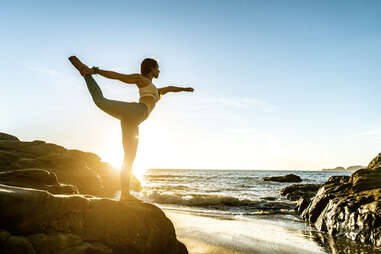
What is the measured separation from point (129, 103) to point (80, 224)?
1.83 meters

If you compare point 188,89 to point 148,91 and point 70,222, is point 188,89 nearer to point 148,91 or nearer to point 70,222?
point 148,91

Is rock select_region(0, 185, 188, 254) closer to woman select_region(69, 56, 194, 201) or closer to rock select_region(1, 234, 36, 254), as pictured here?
rock select_region(1, 234, 36, 254)

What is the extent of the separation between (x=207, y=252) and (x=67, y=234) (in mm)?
2790

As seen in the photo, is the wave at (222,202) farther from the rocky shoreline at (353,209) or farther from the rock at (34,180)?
the rock at (34,180)

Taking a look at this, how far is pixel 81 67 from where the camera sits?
4.02m

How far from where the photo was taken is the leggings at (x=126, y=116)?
3955mm

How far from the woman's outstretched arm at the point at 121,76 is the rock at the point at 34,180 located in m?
2.02

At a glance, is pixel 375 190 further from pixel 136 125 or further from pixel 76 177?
pixel 76 177

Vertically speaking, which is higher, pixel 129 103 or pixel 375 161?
pixel 129 103

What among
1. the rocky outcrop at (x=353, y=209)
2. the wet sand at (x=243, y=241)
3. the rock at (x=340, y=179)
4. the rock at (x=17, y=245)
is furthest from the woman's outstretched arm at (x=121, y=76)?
the rock at (x=340, y=179)

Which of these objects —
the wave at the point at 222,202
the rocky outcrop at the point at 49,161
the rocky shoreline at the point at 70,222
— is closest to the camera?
the rocky shoreline at the point at 70,222

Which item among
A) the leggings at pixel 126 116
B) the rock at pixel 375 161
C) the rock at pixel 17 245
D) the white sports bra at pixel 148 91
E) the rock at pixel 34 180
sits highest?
the white sports bra at pixel 148 91

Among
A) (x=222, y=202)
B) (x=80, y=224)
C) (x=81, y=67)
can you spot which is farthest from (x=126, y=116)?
(x=222, y=202)

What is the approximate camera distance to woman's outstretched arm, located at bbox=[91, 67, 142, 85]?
404 cm
